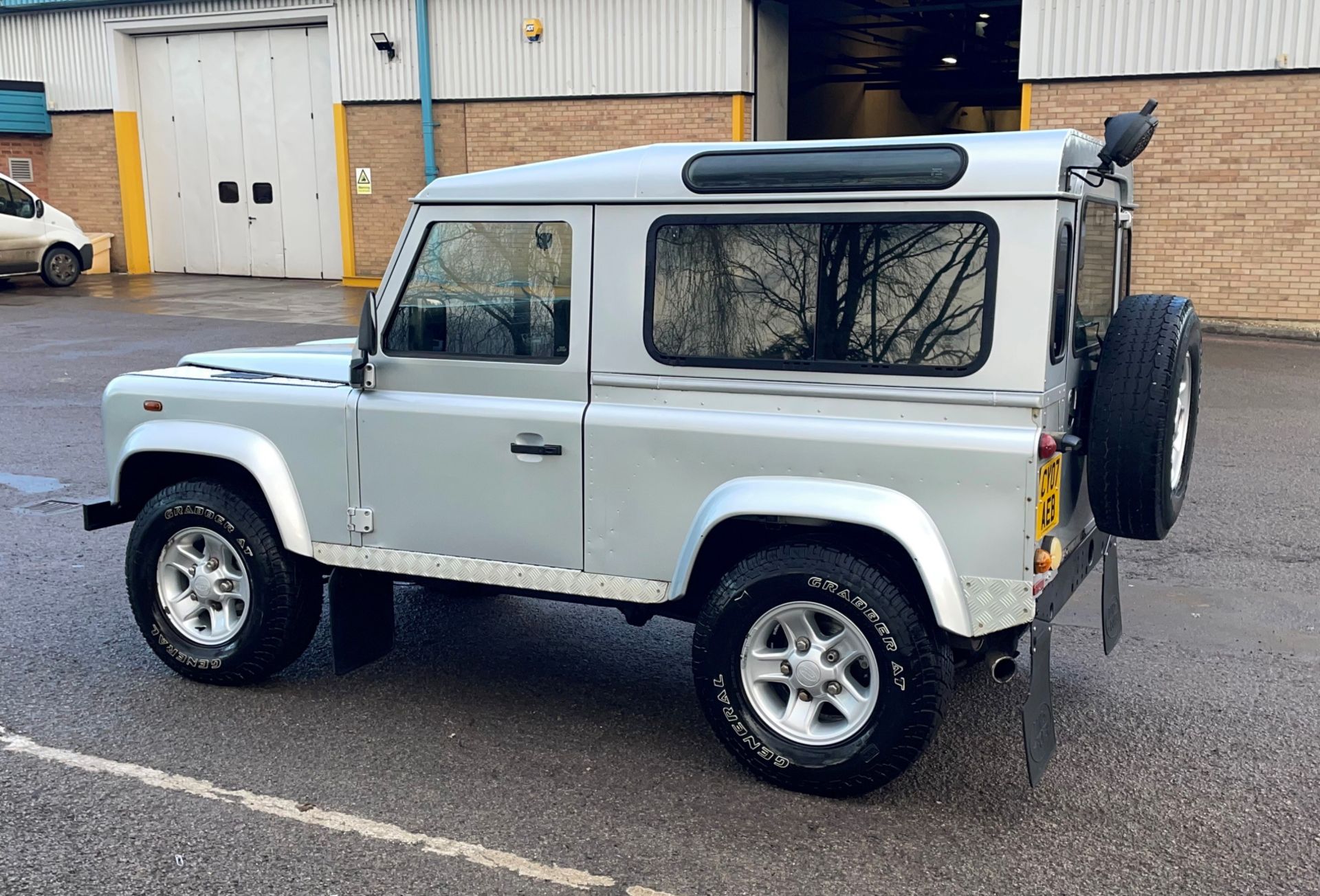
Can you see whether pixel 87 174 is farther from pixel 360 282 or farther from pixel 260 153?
pixel 360 282

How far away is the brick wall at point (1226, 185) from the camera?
15.4m

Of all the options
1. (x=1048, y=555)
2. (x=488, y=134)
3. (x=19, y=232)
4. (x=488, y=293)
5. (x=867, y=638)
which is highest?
(x=488, y=134)

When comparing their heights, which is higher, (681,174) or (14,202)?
(681,174)

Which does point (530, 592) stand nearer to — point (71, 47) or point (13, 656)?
point (13, 656)

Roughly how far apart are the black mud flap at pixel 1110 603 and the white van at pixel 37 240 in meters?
19.7

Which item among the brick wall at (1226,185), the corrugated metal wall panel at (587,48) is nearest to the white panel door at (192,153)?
the corrugated metal wall panel at (587,48)

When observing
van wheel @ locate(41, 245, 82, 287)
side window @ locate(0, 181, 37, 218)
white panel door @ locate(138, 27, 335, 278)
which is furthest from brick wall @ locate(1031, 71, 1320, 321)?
van wheel @ locate(41, 245, 82, 287)

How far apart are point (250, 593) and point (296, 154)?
19400 mm

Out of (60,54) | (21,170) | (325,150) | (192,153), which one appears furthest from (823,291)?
(21,170)

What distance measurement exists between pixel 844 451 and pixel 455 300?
1.55 metres

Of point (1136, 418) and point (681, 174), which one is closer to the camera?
point (1136, 418)

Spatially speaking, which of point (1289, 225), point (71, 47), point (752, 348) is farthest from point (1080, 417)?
point (71, 47)

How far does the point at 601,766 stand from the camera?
4328 millimetres

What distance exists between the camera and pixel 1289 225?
51.1ft
